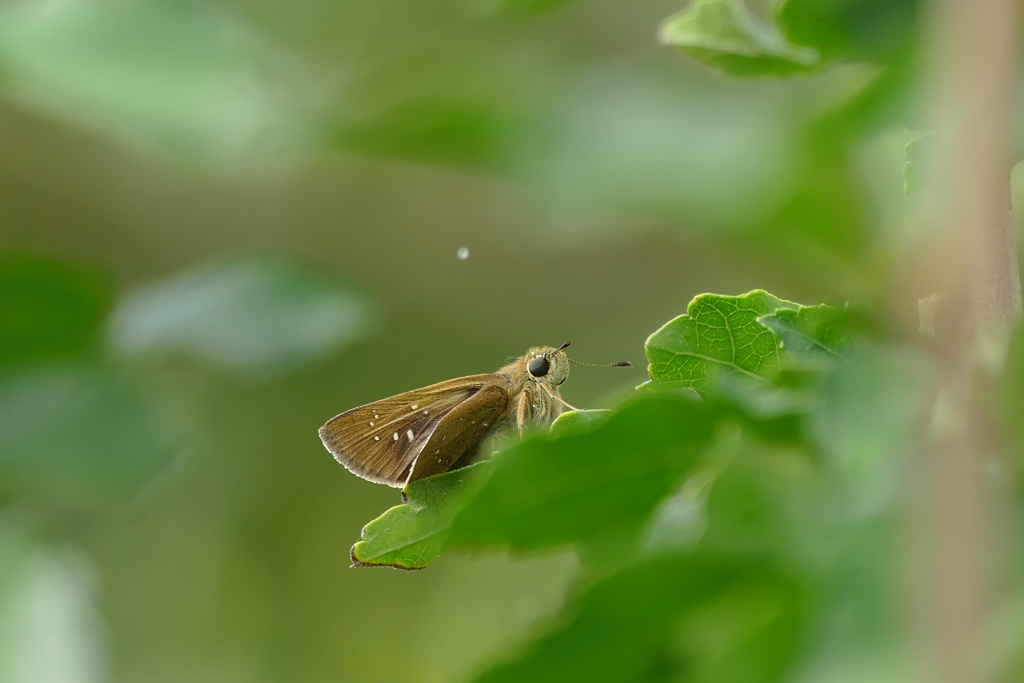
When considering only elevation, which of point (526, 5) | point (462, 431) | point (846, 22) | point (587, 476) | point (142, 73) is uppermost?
point (142, 73)

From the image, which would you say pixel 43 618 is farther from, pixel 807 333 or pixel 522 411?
pixel 807 333

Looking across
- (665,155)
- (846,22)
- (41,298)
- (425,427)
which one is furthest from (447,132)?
(846,22)

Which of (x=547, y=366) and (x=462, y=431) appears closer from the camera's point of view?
(x=462, y=431)

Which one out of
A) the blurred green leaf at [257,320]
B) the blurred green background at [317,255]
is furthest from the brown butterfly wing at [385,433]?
the blurred green leaf at [257,320]

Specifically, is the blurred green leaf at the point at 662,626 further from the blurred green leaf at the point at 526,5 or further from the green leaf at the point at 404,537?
the blurred green leaf at the point at 526,5

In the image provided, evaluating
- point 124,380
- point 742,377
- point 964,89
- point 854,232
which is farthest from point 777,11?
point 124,380
